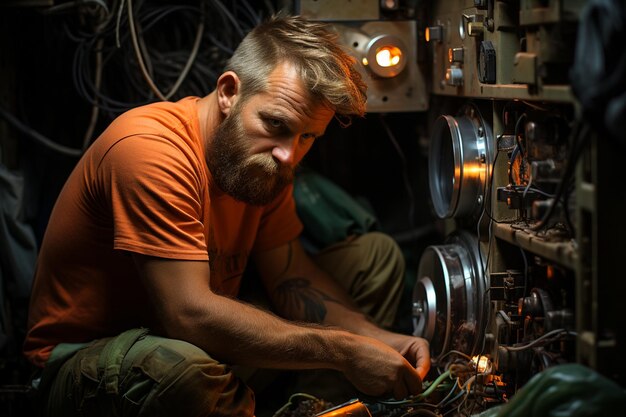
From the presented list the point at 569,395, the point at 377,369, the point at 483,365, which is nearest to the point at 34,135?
the point at 377,369

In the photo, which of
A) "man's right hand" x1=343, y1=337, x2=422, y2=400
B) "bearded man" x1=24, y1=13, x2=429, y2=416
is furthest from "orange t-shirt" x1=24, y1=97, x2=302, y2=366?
"man's right hand" x1=343, y1=337, x2=422, y2=400

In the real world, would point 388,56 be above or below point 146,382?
above

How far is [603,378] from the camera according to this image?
1468 mm

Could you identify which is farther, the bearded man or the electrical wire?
the electrical wire

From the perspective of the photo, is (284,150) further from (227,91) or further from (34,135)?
(34,135)

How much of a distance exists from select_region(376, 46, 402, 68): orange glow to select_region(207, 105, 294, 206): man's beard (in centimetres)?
56

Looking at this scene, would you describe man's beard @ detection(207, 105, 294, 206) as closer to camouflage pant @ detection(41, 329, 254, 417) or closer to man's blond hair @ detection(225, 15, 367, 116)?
man's blond hair @ detection(225, 15, 367, 116)

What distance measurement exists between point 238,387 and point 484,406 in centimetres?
63

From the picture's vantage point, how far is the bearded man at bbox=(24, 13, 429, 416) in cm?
196

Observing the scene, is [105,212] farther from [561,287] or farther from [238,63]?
[561,287]

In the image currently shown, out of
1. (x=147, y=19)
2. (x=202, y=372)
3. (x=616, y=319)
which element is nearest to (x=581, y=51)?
(x=616, y=319)

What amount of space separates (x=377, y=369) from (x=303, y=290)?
25.8 inches

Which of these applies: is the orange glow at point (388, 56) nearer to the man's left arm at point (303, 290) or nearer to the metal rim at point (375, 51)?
the metal rim at point (375, 51)

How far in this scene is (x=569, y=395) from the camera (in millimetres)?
1475
